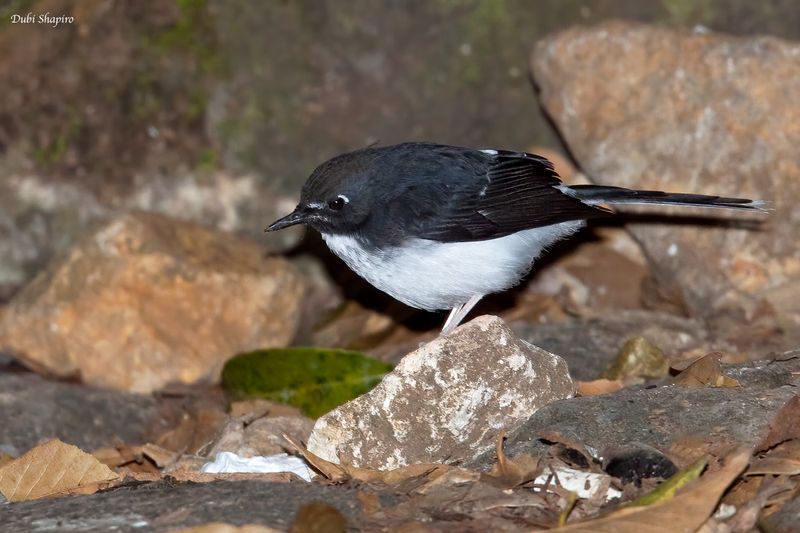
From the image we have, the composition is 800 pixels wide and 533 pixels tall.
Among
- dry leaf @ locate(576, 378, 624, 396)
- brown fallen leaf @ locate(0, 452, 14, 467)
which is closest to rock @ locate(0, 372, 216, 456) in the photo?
brown fallen leaf @ locate(0, 452, 14, 467)

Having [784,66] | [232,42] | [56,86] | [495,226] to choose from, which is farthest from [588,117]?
[56,86]

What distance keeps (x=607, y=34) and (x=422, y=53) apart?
128 cm

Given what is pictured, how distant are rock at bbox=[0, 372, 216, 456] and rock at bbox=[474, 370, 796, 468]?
2.43 m

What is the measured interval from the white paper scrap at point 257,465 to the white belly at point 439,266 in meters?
1.06

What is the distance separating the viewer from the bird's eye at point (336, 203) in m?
5.16

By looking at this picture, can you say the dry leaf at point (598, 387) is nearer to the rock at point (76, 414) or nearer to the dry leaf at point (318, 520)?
the dry leaf at point (318, 520)

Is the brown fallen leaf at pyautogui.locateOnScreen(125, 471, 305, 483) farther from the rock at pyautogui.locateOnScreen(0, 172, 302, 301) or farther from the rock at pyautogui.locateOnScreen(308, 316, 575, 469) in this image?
the rock at pyautogui.locateOnScreen(0, 172, 302, 301)

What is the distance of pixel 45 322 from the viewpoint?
20.9ft

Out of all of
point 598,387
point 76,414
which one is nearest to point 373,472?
point 598,387

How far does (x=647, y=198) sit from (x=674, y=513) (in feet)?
9.02

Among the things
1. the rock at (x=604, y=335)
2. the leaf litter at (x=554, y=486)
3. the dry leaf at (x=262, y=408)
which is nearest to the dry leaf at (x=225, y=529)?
the leaf litter at (x=554, y=486)

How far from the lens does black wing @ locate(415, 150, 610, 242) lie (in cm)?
518

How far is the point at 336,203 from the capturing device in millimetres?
5168

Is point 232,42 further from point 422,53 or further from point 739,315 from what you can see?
point 739,315
